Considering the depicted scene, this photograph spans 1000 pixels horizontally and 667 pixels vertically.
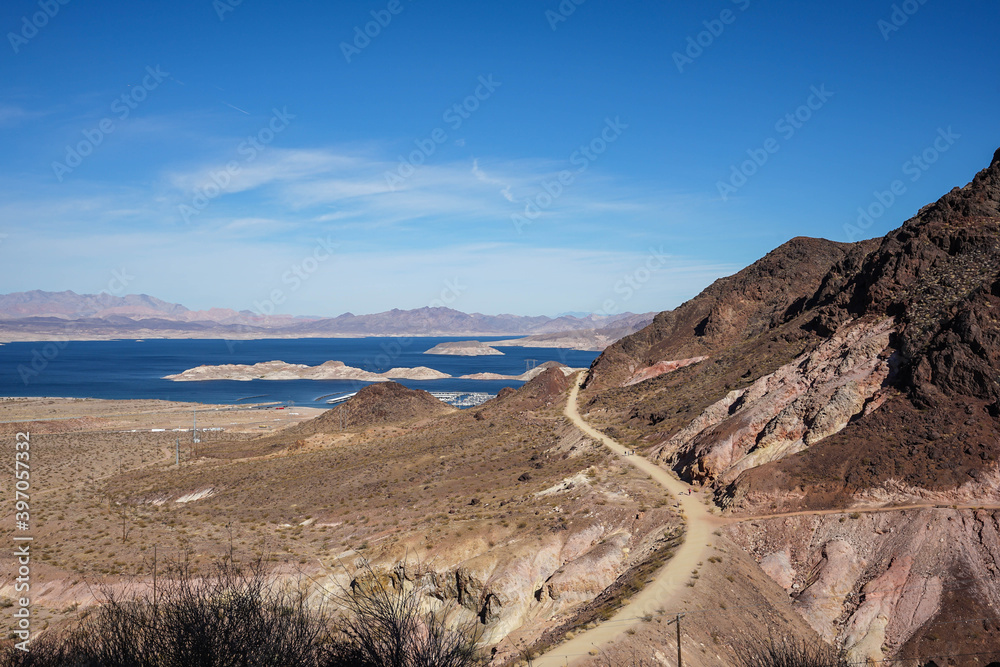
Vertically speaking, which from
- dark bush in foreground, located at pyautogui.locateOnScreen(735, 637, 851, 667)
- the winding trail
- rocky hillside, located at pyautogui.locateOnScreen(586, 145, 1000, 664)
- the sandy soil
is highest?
rocky hillside, located at pyautogui.locateOnScreen(586, 145, 1000, 664)

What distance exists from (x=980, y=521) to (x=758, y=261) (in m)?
52.3

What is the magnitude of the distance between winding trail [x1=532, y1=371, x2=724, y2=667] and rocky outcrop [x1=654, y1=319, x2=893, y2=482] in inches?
80.2

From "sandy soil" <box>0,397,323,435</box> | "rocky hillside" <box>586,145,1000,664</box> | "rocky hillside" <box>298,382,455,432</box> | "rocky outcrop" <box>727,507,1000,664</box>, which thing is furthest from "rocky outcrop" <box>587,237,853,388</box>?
"sandy soil" <box>0,397,323,435</box>

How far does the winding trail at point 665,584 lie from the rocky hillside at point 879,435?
1286 millimetres

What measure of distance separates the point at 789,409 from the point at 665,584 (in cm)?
1387

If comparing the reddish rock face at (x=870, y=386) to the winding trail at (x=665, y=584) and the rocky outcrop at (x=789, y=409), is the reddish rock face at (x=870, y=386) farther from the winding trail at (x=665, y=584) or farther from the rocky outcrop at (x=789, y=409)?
the winding trail at (x=665, y=584)

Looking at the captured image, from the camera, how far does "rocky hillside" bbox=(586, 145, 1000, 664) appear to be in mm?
20188

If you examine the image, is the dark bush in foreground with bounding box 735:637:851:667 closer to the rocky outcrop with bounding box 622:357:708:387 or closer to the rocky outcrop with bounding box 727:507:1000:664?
the rocky outcrop with bounding box 727:507:1000:664

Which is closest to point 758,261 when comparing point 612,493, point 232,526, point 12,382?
point 612,493

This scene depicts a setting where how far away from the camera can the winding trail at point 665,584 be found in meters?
17.3

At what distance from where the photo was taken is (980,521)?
822 inches

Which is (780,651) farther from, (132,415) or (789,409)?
(132,415)

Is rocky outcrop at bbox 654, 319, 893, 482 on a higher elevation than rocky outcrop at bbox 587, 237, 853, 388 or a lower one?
lower

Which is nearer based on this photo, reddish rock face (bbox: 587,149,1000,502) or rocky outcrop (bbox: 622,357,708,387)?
reddish rock face (bbox: 587,149,1000,502)
